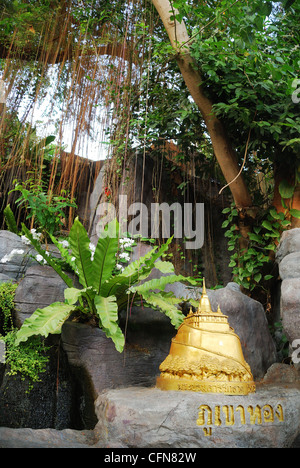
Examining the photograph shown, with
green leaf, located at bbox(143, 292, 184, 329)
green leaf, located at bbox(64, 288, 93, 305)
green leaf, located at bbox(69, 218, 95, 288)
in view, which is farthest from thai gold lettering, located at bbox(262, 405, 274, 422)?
green leaf, located at bbox(69, 218, 95, 288)

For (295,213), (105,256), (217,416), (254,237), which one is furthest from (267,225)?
(217,416)

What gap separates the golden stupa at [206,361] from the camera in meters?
2.38

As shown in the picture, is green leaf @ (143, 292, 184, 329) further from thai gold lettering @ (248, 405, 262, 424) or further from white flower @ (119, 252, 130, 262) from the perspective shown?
thai gold lettering @ (248, 405, 262, 424)

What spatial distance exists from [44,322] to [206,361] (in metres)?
1.18

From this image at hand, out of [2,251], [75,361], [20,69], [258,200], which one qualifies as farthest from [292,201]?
[20,69]

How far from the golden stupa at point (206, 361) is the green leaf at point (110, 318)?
1.24 feet

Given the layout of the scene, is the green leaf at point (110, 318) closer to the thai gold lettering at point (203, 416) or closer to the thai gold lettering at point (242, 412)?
the thai gold lettering at point (203, 416)

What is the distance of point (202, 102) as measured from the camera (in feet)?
13.0

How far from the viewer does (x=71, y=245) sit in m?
2.96

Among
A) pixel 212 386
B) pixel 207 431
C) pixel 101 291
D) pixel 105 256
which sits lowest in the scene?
pixel 207 431

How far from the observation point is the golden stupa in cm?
238

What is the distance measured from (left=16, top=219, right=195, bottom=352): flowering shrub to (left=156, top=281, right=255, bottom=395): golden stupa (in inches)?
13.8

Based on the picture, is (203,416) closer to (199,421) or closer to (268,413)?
(199,421)

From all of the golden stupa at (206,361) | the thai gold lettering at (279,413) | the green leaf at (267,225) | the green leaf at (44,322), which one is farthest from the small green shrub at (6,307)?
the green leaf at (267,225)
